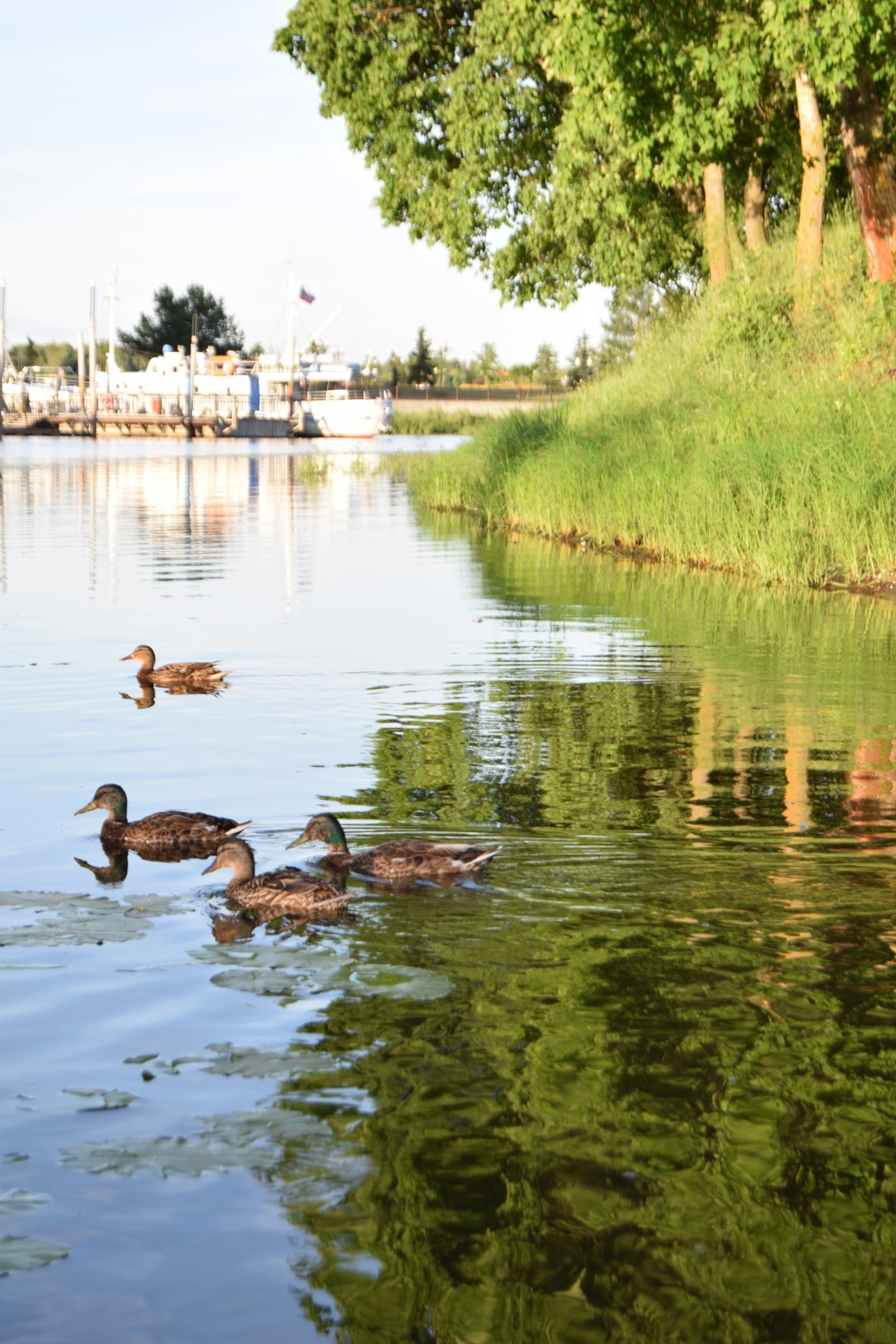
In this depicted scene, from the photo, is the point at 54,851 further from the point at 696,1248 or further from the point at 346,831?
the point at 696,1248

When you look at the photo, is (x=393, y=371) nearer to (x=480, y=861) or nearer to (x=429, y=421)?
(x=429, y=421)

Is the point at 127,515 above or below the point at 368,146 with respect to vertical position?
below

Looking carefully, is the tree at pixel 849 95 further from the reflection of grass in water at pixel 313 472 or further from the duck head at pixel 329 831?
the reflection of grass in water at pixel 313 472

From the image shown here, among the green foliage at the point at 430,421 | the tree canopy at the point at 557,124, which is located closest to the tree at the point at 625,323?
the tree canopy at the point at 557,124

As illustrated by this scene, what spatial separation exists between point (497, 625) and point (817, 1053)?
12481 mm

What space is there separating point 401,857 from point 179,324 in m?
154

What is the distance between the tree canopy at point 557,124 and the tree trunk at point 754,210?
0.40 metres

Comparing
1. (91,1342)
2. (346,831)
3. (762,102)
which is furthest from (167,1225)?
(762,102)

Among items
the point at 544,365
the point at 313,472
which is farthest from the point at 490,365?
the point at 313,472

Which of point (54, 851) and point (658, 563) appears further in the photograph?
point (658, 563)

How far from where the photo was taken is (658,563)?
2434cm

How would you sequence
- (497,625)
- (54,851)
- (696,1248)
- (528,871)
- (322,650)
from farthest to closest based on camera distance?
(497,625), (322,650), (54,851), (528,871), (696,1248)

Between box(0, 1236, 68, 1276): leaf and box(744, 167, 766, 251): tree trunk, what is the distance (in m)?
33.7

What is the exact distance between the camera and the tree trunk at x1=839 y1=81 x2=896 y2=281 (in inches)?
1043
